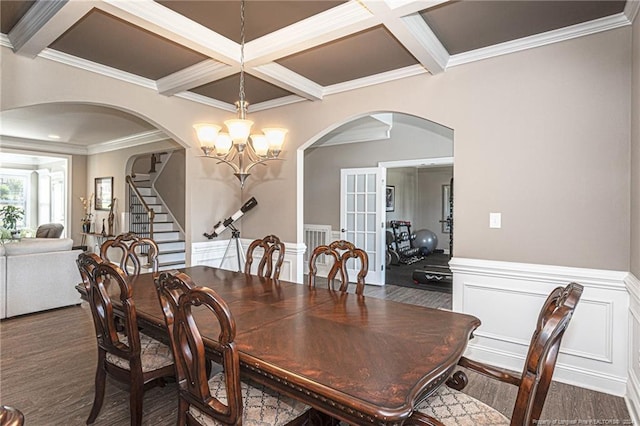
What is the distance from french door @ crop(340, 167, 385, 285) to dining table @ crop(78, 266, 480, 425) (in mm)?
3606

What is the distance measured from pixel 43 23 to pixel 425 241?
828cm

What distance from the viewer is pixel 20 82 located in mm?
2824

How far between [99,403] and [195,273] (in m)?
1.17

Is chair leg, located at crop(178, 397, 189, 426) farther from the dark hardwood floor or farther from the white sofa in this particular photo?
the white sofa

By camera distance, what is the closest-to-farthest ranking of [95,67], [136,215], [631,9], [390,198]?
[631,9] < [95,67] < [136,215] < [390,198]

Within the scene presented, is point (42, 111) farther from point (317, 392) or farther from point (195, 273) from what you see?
point (317, 392)

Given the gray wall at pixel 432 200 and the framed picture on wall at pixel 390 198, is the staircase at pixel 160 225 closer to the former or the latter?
the framed picture on wall at pixel 390 198

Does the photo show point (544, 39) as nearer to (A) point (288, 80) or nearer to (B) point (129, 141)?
(A) point (288, 80)

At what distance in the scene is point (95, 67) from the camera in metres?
3.23

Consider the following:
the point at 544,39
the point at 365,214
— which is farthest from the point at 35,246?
the point at 544,39

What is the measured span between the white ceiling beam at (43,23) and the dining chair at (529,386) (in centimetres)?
283

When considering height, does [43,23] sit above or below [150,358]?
above

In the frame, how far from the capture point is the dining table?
1.14 meters

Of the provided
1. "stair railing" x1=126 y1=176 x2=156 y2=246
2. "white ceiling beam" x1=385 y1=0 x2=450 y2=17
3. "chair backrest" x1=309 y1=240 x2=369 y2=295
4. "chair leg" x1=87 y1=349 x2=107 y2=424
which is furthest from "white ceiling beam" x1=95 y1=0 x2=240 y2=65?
"stair railing" x1=126 y1=176 x2=156 y2=246
